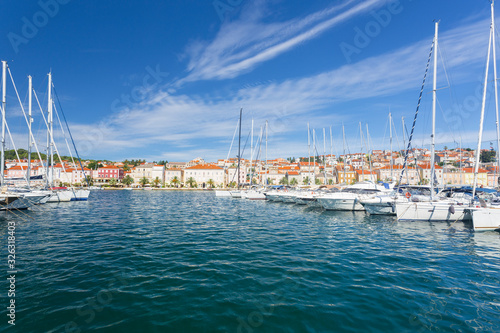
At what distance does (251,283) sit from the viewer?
7457mm

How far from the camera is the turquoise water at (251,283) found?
214 inches

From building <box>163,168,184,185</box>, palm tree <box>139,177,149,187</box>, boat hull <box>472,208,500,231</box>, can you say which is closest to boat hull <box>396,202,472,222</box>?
boat hull <box>472,208,500,231</box>

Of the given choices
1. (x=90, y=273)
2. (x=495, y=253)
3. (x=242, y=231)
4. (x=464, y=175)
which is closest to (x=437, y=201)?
(x=495, y=253)

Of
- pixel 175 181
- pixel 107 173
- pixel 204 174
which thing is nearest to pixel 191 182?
pixel 204 174

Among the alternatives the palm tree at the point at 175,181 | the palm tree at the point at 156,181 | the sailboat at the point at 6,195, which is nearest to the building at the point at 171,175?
the palm tree at the point at 175,181

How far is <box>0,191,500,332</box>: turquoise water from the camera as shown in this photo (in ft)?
17.8

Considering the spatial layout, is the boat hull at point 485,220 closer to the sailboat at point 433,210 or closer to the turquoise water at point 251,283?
the turquoise water at point 251,283

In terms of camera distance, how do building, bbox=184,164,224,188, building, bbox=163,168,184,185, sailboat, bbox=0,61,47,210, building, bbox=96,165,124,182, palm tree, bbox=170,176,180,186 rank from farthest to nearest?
building, bbox=96,165,124,182 → building, bbox=163,168,184,185 → building, bbox=184,164,224,188 → palm tree, bbox=170,176,180,186 → sailboat, bbox=0,61,47,210

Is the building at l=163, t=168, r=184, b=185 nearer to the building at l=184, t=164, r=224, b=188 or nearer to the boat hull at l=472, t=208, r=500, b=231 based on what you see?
the building at l=184, t=164, r=224, b=188

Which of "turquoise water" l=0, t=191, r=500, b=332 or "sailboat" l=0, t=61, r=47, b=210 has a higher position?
"sailboat" l=0, t=61, r=47, b=210

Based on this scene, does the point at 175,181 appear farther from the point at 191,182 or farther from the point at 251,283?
the point at 251,283

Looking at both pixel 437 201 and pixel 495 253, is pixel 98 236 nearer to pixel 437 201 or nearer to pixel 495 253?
pixel 495 253

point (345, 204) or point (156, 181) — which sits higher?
point (156, 181)

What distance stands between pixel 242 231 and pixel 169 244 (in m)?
5.10
